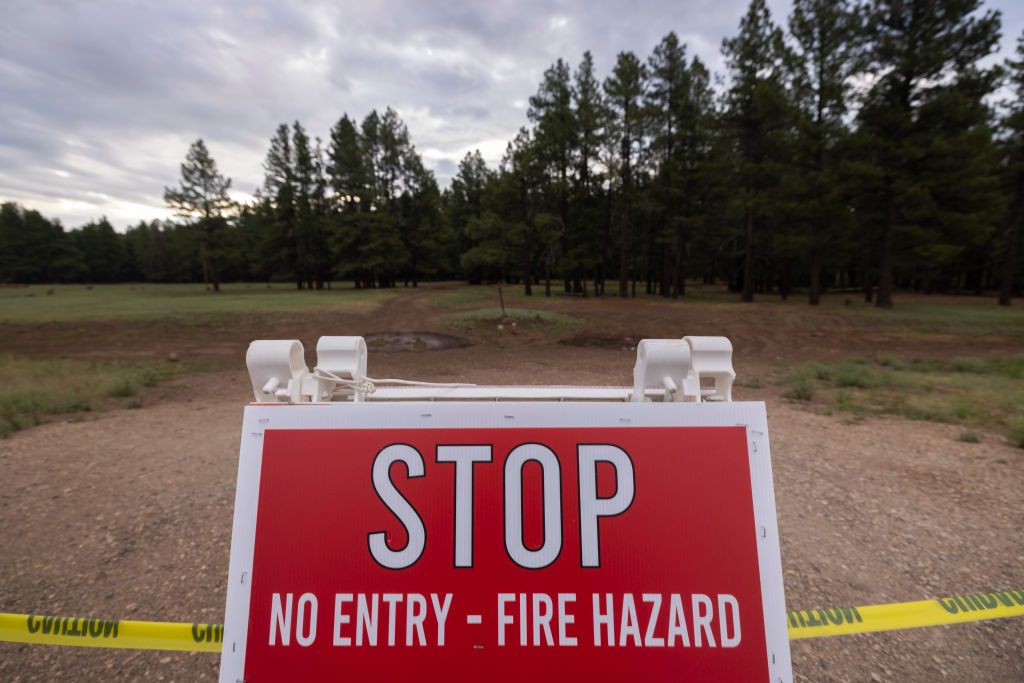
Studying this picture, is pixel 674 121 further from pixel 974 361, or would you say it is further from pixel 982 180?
pixel 974 361

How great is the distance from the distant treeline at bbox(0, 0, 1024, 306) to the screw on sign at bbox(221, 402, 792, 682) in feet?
88.6

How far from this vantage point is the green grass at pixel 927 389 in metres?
6.57

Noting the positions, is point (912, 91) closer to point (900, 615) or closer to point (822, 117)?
point (822, 117)

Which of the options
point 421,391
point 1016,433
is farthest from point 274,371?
point 1016,433

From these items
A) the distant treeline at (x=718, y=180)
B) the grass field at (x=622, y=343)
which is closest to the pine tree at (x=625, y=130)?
the distant treeline at (x=718, y=180)

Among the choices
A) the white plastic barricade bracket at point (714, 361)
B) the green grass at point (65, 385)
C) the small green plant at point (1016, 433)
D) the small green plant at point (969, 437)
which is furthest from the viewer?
the green grass at point (65, 385)

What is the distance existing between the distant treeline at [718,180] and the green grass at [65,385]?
22.9 meters

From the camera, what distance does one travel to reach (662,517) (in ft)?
4.63

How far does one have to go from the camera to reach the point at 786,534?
11.5 feet

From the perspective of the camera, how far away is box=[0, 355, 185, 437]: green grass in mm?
6793

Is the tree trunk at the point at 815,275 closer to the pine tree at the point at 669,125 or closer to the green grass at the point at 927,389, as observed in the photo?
the pine tree at the point at 669,125

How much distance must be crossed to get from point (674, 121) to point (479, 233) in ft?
51.8

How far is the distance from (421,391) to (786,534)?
3.23 metres

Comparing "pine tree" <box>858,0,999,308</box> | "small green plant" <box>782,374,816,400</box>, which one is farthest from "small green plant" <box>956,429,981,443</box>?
"pine tree" <box>858,0,999,308</box>
